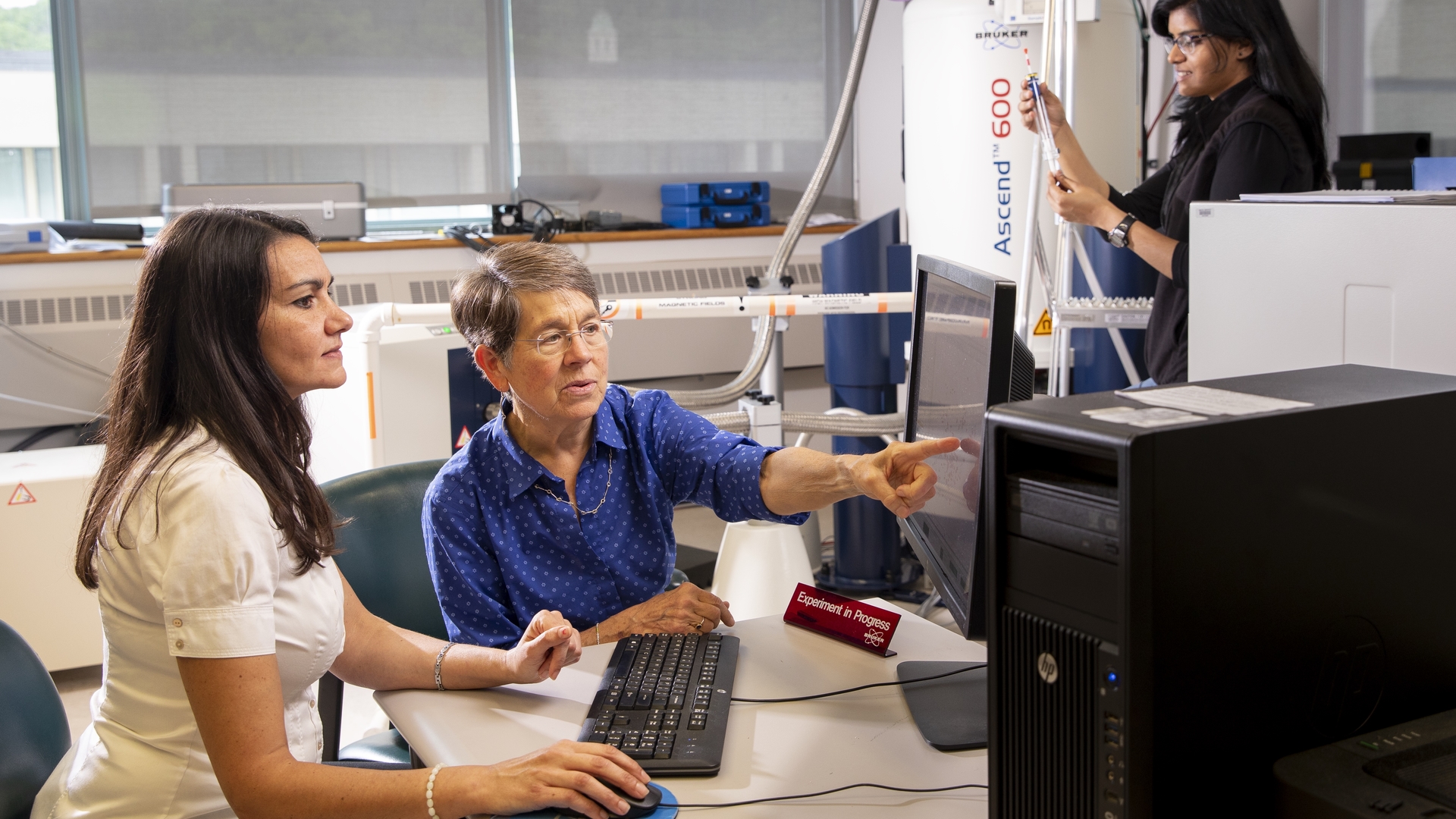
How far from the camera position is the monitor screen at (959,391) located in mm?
932

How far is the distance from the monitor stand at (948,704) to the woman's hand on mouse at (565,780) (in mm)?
278

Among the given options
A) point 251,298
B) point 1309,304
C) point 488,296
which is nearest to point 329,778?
point 251,298

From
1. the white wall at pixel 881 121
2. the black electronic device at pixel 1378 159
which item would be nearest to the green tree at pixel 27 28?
the white wall at pixel 881 121

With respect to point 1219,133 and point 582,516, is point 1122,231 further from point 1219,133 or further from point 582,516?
point 582,516

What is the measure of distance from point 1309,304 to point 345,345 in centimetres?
200

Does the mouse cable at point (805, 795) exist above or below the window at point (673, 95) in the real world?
below

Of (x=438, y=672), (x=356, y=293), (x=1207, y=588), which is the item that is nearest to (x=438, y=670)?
(x=438, y=672)

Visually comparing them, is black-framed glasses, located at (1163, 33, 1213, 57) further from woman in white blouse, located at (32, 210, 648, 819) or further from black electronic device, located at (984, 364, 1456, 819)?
woman in white blouse, located at (32, 210, 648, 819)

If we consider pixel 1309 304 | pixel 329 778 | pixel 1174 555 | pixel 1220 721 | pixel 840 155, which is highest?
pixel 840 155

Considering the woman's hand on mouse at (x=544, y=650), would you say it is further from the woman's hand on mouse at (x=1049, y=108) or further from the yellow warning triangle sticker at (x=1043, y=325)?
the yellow warning triangle sticker at (x=1043, y=325)

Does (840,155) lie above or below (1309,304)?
above

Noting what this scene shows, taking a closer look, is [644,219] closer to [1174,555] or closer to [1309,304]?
[1309,304]

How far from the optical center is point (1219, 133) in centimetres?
192

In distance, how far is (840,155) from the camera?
4.81 meters
